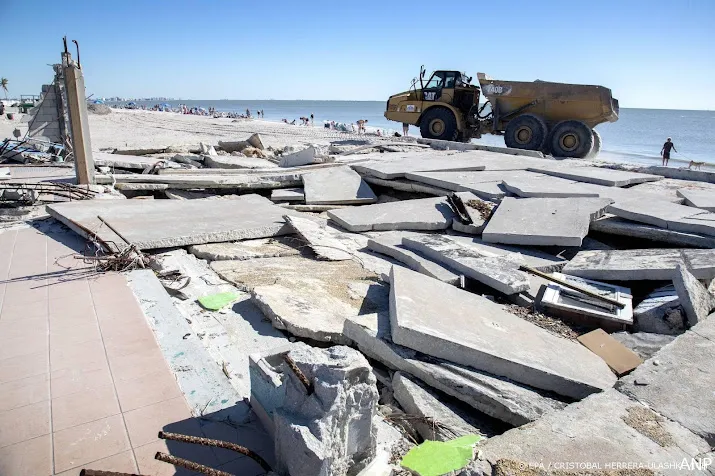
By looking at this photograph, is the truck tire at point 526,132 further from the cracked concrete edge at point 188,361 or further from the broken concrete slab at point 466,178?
the cracked concrete edge at point 188,361

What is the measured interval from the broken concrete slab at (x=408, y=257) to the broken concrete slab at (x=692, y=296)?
176 cm

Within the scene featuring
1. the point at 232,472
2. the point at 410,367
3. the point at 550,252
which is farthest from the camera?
the point at 550,252

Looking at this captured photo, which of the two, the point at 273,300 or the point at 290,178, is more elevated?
the point at 290,178

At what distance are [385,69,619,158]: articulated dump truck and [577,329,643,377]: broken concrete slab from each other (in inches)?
400

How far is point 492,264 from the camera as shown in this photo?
4426mm

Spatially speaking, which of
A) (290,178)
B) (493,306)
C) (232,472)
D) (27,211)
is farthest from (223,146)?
(232,472)

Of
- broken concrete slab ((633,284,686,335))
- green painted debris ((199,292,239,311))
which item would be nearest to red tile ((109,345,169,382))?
green painted debris ((199,292,239,311))

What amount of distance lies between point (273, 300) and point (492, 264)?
2.11m

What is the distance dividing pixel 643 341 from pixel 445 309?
1.56 meters

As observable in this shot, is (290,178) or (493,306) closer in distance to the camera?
(493,306)

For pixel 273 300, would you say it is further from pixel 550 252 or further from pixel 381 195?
pixel 381 195

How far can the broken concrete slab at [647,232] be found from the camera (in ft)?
16.1

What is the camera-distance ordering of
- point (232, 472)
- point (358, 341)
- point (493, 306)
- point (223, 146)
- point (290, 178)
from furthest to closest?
point (223, 146) → point (290, 178) → point (493, 306) → point (358, 341) → point (232, 472)

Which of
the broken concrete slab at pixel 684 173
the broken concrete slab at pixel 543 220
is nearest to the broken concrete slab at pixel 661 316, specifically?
the broken concrete slab at pixel 543 220
